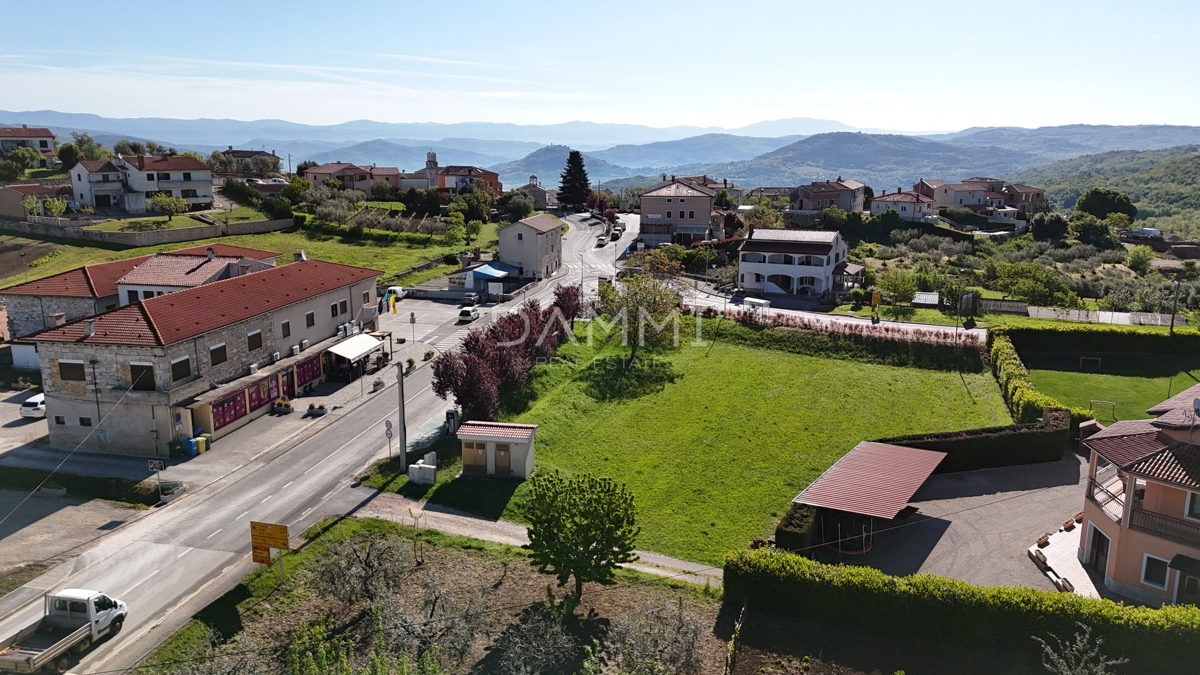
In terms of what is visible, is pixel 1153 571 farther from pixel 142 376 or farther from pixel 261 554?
pixel 142 376

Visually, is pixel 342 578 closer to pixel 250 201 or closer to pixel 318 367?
pixel 318 367

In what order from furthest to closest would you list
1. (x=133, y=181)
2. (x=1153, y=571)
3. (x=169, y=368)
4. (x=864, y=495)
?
(x=133, y=181)
(x=169, y=368)
(x=864, y=495)
(x=1153, y=571)

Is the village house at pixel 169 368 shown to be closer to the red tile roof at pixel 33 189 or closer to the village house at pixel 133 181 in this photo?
the village house at pixel 133 181

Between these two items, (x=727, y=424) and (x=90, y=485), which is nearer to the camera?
(x=90, y=485)

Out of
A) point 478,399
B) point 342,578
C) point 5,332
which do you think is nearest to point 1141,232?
point 478,399

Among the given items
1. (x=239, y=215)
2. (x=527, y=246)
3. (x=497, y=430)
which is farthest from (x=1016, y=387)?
(x=239, y=215)

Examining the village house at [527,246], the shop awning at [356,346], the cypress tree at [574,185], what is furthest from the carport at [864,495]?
the cypress tree at [574,185]
